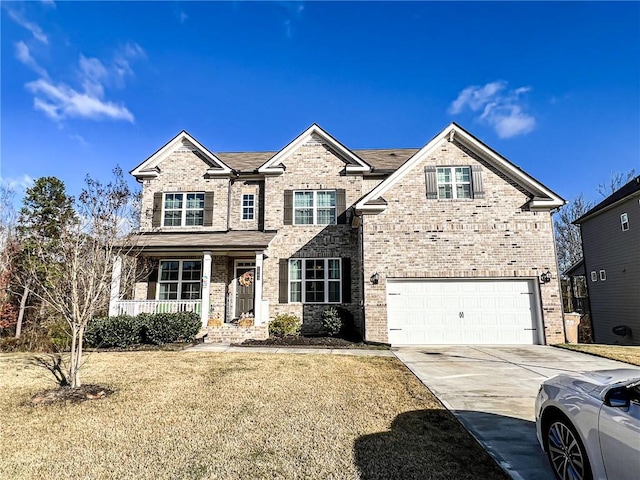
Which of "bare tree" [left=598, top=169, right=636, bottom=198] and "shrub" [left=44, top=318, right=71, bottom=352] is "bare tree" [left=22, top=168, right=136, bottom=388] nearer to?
"shrub" [left=44, top=318, right=71, bottom=352]

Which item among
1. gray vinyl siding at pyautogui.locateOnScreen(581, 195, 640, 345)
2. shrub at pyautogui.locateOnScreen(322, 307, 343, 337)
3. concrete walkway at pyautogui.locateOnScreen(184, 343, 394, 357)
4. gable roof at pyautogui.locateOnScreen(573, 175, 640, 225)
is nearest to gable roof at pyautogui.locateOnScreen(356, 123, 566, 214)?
shrub at pyautogui.locateOnScreen(322, 307, 343, 337)

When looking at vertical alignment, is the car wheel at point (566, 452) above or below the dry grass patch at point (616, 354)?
above

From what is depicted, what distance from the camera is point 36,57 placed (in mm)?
10422

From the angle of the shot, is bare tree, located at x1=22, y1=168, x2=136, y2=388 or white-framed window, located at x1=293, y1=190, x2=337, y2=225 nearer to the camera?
bare tree, located at x1=22, y1=168, x2=136, y2=388

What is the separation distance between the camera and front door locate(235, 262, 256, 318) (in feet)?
48.3

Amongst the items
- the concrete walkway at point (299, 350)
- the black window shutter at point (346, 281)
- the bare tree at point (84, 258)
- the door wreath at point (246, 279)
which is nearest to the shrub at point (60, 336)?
the bare tree at point (84, 258)

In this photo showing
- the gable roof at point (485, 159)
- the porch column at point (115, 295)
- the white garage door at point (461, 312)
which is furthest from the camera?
the porch column at point (115, 295)

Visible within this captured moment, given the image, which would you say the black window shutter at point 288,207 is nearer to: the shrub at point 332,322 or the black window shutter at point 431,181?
the shrub at point 332,322

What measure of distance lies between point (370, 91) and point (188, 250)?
9.72m

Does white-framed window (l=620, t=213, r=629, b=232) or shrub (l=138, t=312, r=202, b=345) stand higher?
white-framed window (l=620, t=213, r=629, b=232)

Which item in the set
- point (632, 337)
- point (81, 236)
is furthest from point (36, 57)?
point (632, 337)

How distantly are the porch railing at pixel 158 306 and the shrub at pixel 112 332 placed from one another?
1.46m

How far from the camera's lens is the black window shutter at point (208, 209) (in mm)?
15391

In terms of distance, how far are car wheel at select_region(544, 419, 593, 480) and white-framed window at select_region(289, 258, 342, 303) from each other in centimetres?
1116
